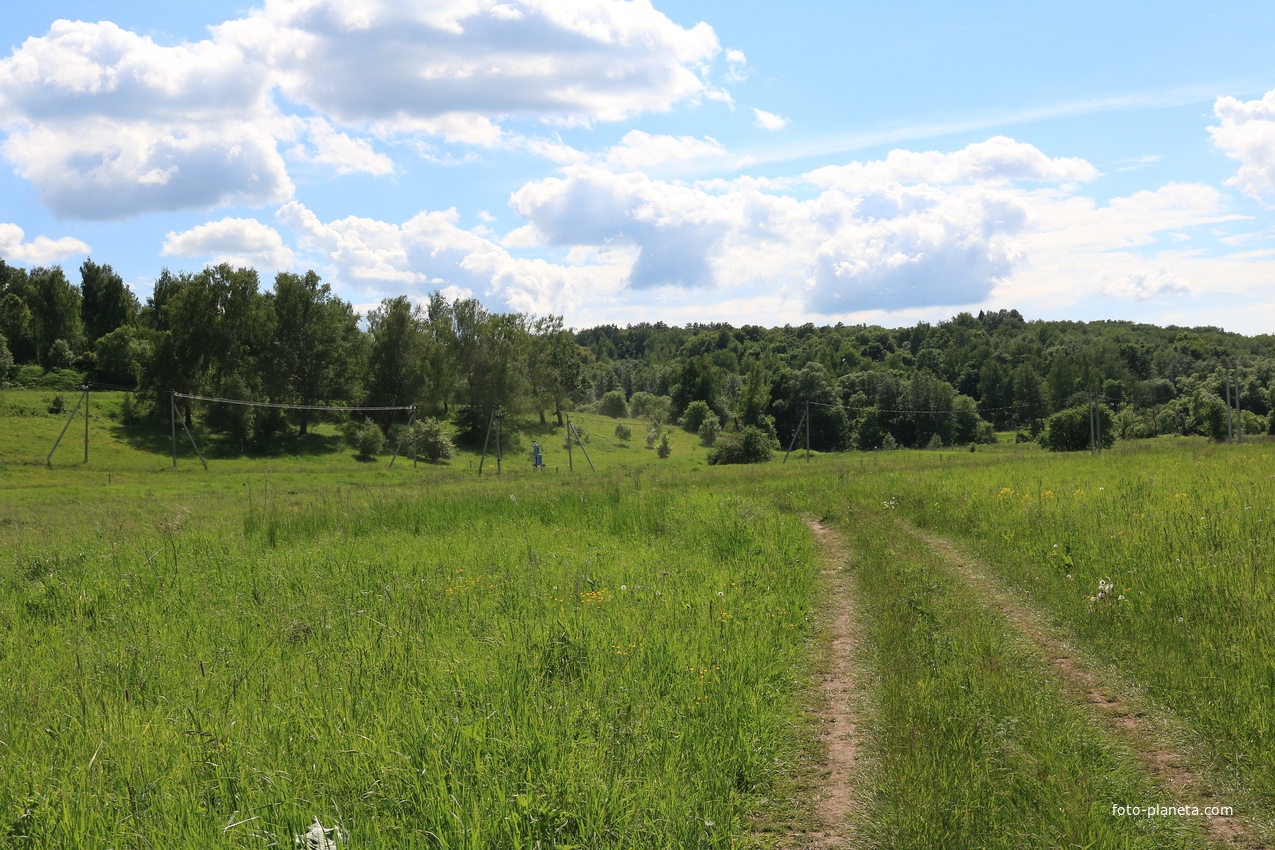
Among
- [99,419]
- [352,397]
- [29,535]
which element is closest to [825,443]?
[352,397]

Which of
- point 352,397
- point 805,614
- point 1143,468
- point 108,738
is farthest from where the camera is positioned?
point 352,397

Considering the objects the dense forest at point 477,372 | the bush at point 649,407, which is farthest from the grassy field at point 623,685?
the bush at point 649,407

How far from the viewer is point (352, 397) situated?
2421 inches

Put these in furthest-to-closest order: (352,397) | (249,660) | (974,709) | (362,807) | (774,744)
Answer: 1. (352,397)
2. (249,660)
3. (974,709)
4. (774,744)
5. (362,807)

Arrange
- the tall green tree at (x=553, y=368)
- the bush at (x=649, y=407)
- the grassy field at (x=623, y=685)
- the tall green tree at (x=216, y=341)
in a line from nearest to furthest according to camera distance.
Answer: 1. the grassy field at (x=623, y=685)
2. the tall green tree at (x=216, y=341)
3. the tall green tree at (x=553, y=368)
4. the bush at (x=649, y=407)

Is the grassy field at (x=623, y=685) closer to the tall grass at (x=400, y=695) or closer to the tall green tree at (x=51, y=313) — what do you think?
the tall grass at (x=400, y=695)

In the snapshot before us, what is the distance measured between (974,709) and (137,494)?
3193 cm

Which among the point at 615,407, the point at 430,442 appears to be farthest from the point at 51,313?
the point at 615,407

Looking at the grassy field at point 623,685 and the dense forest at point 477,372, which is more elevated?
the dense forest at point 477,372

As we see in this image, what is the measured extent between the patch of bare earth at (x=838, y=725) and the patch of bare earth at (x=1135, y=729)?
1719 millimetres

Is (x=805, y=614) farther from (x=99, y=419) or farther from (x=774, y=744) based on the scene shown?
(x=99, y=419)

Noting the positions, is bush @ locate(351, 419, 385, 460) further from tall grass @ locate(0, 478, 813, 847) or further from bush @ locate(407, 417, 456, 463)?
tall grass @ locate(0, 478, 813, 847)

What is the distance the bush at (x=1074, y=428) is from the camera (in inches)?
2119

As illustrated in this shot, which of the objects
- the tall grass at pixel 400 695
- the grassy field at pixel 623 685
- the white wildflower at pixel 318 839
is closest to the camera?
the white wildflower at pixel 318 839
